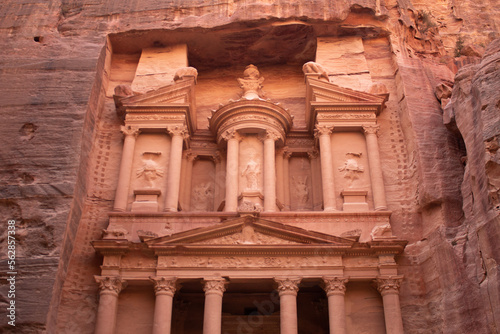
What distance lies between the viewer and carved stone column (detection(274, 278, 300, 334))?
11.4 m

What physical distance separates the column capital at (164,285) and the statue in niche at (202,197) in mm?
3717

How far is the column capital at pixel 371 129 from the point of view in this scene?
1473 cm

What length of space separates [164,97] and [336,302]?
7629 millimetres

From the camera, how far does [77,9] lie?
17.4 m

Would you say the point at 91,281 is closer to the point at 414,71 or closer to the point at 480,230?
the point at 480,230

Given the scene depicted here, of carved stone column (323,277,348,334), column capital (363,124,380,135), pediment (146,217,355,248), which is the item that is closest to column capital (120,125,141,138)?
pediment (146,217,355,248)

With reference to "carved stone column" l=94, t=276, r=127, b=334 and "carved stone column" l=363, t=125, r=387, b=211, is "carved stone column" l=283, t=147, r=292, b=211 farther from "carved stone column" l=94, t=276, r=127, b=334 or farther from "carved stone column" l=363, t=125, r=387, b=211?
"carved stone column" l=94, t=276, r=127, b=334

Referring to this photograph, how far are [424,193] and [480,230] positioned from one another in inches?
103

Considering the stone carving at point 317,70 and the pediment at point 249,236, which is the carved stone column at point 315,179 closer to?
the stone carving at point 317,70

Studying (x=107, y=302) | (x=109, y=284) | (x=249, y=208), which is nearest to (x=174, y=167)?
(x=249, y=208)

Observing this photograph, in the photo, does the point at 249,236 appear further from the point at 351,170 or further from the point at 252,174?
the point at 351,170

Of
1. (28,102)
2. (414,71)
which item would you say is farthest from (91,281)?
(414,71)

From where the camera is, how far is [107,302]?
1178cm

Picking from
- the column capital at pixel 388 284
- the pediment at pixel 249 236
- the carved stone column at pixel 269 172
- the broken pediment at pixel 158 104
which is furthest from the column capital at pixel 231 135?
the column capital at pixel 388 284
